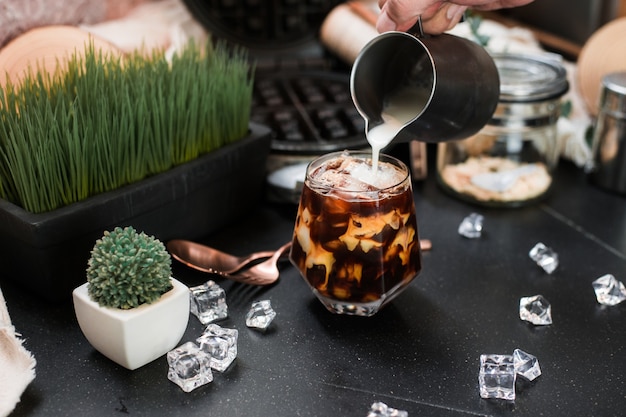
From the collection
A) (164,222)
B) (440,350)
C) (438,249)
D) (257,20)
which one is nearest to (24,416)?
(164,222)

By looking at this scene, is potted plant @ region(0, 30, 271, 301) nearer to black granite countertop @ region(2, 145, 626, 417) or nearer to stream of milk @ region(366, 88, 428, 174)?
black granite countertop @ region(2, 145, 626, 417)

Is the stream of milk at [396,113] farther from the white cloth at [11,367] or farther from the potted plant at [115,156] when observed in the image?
the white cloth at [11,367]

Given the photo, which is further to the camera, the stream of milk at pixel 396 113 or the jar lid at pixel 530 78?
the jar lid at pixel 530 78

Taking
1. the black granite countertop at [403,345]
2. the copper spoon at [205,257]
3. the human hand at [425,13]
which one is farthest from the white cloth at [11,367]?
the human hand at [425,13]

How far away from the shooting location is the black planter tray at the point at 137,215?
2.71ft

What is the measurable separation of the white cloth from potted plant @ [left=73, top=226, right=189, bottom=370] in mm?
66

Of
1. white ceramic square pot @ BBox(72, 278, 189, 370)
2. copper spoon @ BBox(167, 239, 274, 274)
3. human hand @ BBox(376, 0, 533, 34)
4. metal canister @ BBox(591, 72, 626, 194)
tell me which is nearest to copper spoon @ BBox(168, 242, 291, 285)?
copper spoon @ BBox(167, 239, 274, 274)

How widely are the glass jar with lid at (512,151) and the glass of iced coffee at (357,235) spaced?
0.32 m

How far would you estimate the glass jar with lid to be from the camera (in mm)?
1109

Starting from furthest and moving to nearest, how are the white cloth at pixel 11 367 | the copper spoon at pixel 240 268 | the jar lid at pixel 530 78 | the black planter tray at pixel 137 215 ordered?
the jar lid at pixel 530 78 → the copper spoon at pixel 240 268 → the black planter tray at pixel 137 215 → the white cloth at pixel 11 367

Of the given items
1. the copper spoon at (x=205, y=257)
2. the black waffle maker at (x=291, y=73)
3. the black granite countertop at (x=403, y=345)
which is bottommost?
the black granite countertop at (x=403, y=345)

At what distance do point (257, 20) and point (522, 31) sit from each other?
1.78 feet

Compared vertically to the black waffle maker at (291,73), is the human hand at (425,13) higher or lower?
higher

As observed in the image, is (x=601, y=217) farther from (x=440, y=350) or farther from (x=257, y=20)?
(x=257, y=20)
